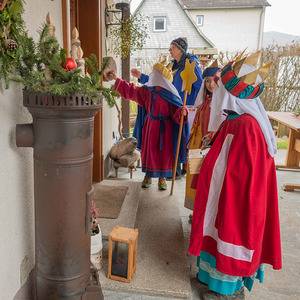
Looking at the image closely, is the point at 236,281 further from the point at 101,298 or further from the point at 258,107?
the point at 258,107

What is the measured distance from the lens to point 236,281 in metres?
1.99

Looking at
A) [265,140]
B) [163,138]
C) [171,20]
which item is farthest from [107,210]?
[171,20]

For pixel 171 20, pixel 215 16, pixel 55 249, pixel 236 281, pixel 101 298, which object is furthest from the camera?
pixel 215 16

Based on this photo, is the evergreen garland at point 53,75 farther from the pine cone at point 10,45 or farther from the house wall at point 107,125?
the house wall at point 107,125

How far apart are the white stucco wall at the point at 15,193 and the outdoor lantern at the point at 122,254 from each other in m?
0.54


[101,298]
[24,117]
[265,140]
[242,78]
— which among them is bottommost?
[101,298]

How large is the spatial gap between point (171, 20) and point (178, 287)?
548 inches

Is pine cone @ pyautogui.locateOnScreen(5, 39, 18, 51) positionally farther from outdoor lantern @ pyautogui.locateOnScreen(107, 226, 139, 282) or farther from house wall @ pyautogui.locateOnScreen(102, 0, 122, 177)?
house wall @ pyautogui.locateOnScreen(102, 0, 122, 177)

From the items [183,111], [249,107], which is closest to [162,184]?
[183,111]

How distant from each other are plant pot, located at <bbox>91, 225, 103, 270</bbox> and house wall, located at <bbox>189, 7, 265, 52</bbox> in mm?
15493

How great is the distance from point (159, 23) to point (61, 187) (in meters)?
14.2

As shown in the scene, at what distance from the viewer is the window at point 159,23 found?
14.1 metres

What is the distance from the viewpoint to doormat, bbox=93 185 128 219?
2.89 m

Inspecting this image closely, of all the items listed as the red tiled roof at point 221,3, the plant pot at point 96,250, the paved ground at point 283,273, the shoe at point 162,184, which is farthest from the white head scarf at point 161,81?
the red tiled roof at point 221,3
